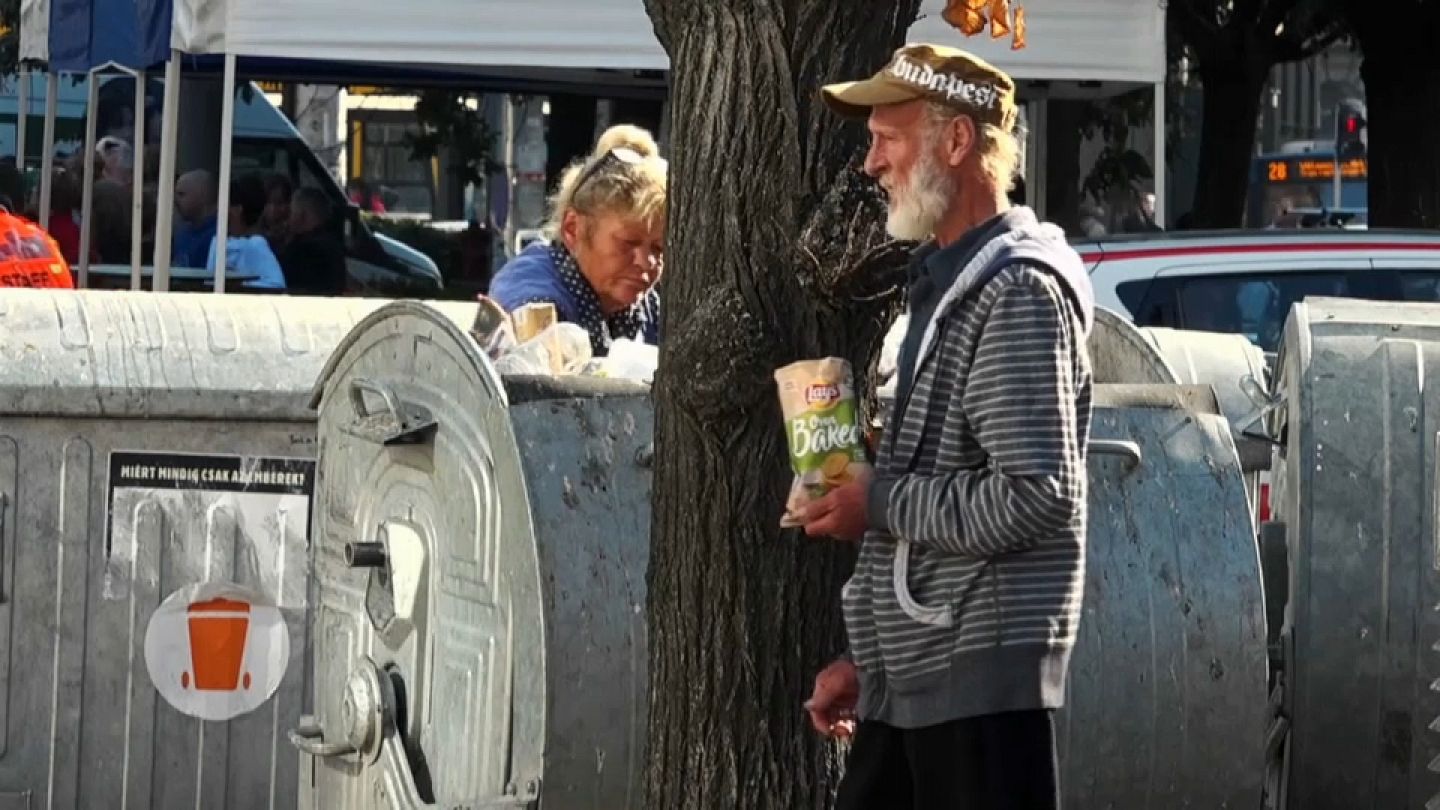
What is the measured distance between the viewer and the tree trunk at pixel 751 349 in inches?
140

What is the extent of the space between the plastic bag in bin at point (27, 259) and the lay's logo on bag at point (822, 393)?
515 centimetres

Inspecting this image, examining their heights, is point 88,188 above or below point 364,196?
below

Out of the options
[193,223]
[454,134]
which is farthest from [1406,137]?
[454,134]

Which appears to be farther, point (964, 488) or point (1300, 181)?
point (1300, 181)

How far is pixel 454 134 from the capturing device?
2278cm

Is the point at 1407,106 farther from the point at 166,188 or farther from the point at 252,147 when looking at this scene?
the point at 252,147

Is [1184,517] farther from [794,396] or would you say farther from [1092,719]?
[794,396]

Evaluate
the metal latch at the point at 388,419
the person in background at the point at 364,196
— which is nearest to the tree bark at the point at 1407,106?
the metal latch at the point at 388,419

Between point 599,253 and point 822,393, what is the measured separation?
204 centimetres

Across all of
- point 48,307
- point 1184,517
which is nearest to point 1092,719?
point 1184,517

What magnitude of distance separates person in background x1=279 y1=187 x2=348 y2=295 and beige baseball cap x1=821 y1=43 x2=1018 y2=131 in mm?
12574

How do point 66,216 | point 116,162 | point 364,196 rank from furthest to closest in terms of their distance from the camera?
point 364,196, point 116,162, point 66,216

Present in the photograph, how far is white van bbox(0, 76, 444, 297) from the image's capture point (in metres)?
16.6

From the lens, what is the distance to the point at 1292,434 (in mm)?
5402
